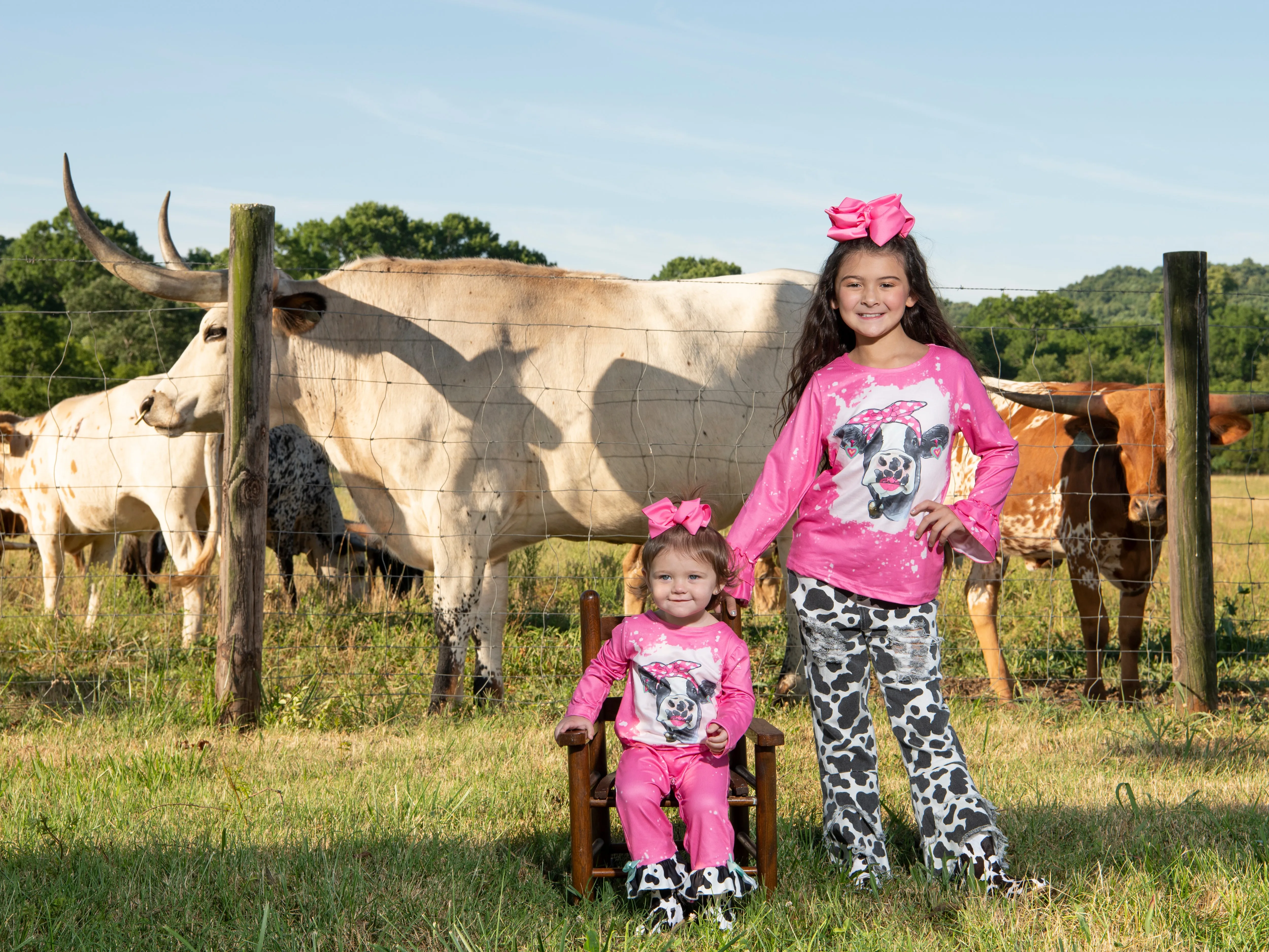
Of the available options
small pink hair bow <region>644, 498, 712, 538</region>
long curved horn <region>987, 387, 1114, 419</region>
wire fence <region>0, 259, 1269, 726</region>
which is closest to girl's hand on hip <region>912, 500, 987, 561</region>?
small pink hair bow <region>644, 498, 712, 538</region>

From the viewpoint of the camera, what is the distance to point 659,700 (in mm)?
2609

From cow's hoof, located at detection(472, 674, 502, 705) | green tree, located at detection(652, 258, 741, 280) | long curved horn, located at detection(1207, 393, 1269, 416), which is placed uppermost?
green tree, located at detection(652, 258, 741, 280)

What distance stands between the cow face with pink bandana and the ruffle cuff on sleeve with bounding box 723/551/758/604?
0.20 metres

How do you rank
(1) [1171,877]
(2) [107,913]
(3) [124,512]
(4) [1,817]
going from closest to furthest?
1. (2) [107,913]
2. (1) [1171,877]
3. (4) [1,817]
4. (3) [124,512]

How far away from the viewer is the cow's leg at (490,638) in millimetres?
5070

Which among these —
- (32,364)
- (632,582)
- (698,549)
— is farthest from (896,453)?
(32,364)

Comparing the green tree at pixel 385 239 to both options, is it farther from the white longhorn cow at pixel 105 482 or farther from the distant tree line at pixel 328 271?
the white longhorn cow at pixel 105 482

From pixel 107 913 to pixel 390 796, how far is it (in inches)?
39.3

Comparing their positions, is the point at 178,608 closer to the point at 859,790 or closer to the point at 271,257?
the point at 271,257

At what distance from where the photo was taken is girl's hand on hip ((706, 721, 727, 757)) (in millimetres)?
2449

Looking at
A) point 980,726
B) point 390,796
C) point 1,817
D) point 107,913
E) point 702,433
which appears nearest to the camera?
point 107,913

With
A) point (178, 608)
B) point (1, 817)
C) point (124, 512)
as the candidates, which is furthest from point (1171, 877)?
point (124, 512)

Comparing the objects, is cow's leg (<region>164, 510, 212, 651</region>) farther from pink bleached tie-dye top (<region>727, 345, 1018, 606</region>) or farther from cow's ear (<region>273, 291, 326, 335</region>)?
pink bleached tie-dye top (<region>727, 345, 1018, 606</region>)

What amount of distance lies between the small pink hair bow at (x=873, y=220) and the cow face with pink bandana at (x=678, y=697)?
1.19m
